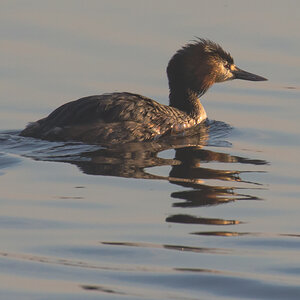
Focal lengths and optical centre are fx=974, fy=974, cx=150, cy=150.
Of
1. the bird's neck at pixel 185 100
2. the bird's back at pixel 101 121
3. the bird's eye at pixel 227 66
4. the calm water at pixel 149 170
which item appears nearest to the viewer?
the calm water at pixel 149 170

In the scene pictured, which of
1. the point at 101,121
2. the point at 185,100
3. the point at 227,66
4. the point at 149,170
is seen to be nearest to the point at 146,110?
the point at 101,121

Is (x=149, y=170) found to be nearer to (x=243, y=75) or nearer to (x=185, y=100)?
(x=185, y=100)

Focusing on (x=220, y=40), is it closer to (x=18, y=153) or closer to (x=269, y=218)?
(x=18, y=153)

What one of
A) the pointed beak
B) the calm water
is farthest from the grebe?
the calm water

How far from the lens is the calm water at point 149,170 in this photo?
6.70m

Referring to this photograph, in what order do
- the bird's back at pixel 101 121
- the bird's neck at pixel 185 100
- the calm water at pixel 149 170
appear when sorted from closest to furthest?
the calm water at pixel 149 170 → the bird's back at pixel 101 121 → the bird's neck at pixel 185 100

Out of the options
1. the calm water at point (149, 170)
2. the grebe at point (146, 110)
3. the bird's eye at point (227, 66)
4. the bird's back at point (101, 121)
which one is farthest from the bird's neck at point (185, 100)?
the bird's back at point (101, 121)

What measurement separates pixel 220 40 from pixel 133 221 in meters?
8.29

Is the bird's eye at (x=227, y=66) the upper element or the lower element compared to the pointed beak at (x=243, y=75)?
upper

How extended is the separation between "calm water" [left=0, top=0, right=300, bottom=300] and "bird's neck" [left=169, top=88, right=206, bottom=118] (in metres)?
0.31

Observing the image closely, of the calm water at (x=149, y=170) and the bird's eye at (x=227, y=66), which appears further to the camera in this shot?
the bird's eye at (x=227, y=66)

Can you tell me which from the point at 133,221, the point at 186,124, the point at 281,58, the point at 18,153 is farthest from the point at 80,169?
the point at 281,58

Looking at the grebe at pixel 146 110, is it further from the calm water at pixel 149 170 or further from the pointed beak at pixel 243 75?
the calm water at pixel 149 170

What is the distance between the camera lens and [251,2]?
1847 centimetres
